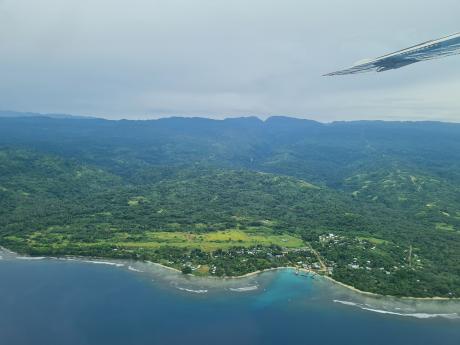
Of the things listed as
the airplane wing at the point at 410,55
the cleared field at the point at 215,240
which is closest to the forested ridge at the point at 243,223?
the cleared field at the point at 215,240

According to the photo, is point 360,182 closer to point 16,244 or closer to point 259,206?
point 259,206

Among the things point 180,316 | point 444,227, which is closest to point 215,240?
point 180,316

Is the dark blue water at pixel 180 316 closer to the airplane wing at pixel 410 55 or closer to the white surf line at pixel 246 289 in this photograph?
the white surf line at pixel 246 289

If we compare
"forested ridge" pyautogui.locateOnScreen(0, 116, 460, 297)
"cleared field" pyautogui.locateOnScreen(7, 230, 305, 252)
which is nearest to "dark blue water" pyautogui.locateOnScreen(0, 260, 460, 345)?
"forested ridge" pyautogui.locateOnScreen(0, 116, 460, 297)

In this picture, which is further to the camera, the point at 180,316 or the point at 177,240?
the point at 177,240

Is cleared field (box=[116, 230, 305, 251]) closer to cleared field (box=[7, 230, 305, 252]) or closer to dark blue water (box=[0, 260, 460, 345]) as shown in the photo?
cleared field (box=[7, 230, 305, 252])

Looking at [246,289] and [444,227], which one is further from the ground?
[246,289]

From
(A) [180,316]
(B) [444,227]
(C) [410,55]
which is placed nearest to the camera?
(C) [410,55]

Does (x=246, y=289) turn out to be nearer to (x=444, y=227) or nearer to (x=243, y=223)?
(x=243, y=223)
